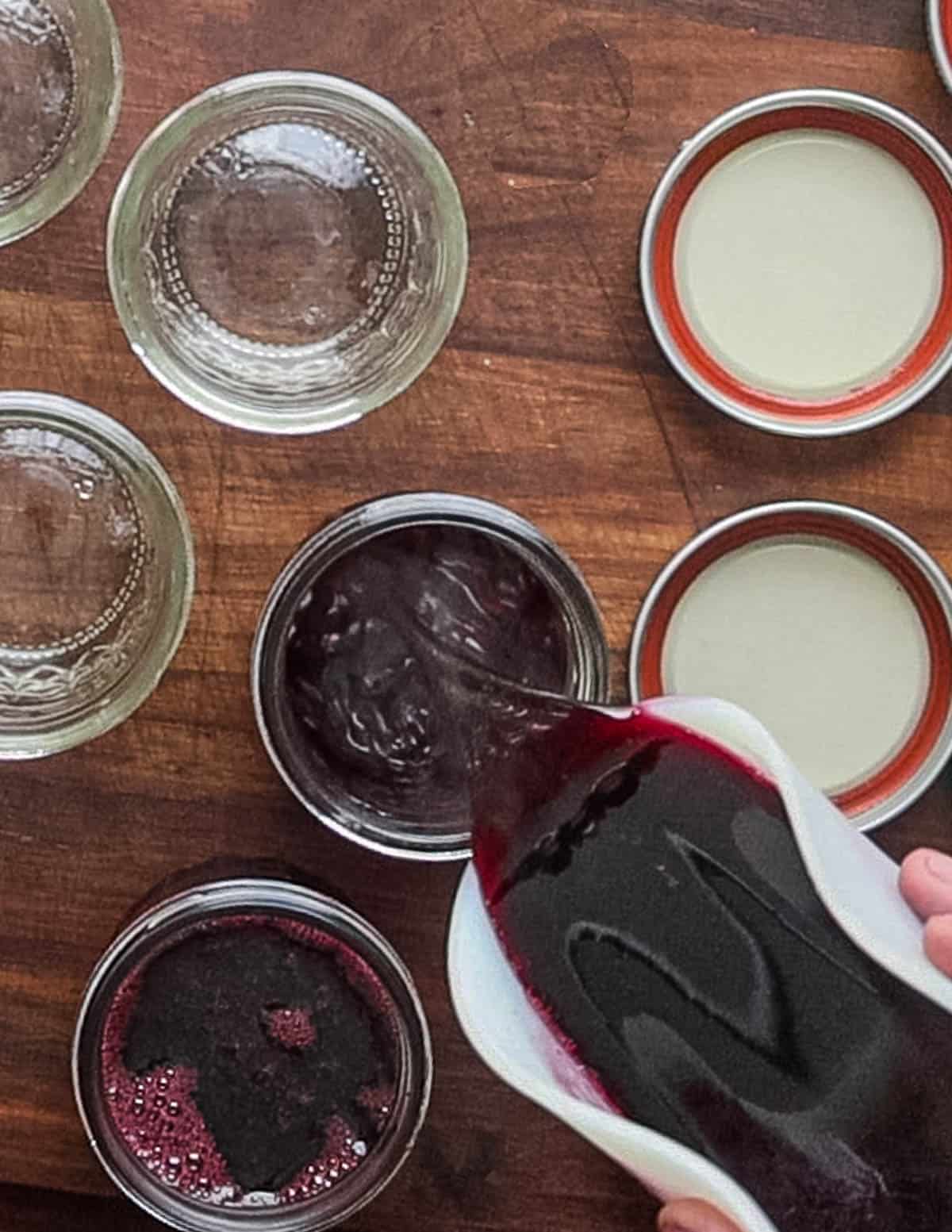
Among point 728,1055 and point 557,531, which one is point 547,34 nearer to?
point 557,531

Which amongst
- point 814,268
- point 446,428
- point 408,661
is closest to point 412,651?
point 408,661

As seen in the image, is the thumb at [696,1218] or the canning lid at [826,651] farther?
the canning lid at [826,651]

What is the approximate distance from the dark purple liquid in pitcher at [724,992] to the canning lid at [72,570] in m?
0.23

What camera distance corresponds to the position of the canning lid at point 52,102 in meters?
0.83

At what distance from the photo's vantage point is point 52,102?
850 millimetres

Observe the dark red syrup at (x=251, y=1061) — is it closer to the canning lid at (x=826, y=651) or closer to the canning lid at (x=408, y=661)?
the canning lid at (x=408, y=661)

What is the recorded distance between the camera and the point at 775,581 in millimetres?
888

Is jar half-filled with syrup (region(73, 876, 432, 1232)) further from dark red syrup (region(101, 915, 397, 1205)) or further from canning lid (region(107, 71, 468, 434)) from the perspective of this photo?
canning lid (region(107, 71, 468, 434))

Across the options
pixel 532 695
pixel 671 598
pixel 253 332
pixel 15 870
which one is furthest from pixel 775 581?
pixel 15 870

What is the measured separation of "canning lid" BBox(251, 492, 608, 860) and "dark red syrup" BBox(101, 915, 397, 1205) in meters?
0.06

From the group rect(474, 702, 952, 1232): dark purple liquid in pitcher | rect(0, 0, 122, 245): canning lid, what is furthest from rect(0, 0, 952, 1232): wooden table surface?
rect(474, 702, 952, 1232): dark purple liquid in pitcher

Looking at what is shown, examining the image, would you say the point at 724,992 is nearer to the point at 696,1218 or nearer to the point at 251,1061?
the point at 696,1218

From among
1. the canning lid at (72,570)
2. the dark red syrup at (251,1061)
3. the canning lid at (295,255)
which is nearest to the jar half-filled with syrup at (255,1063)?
the dark red syrup at (251,1061)

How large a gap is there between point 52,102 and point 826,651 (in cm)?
45
